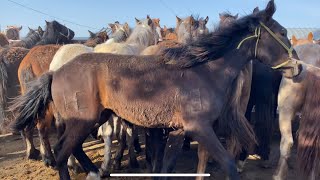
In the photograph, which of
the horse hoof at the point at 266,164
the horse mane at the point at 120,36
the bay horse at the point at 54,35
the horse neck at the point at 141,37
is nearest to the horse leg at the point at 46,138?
the horse neck at the point at 141,37

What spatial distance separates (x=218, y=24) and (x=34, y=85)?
2224 mm

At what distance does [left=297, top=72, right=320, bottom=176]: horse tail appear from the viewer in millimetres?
3854

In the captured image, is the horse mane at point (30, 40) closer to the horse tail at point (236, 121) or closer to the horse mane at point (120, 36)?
the horse mane at point (120, 36)

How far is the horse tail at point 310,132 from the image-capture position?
3.85 m

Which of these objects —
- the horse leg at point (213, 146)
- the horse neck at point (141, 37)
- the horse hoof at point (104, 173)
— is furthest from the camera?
the horse neck at point (141, 37)

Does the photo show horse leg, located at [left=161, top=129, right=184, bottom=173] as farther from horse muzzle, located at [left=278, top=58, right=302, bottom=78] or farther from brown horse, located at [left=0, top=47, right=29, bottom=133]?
brown horse, located at [left=0, top=47, right=29, bottom=133]

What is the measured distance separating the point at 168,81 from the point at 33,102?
1602 millimetres

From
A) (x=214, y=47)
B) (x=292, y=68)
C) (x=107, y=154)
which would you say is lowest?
(x=107, y=154)

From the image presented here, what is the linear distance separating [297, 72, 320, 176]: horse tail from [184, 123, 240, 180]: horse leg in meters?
0.97

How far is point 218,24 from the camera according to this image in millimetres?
4062

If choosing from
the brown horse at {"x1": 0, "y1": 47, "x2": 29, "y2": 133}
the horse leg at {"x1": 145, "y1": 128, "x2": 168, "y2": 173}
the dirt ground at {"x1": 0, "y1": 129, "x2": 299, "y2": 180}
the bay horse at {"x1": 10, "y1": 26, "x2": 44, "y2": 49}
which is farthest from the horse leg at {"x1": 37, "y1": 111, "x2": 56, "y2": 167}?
the bay horse at {"x1": 10, "y1": 26, "x2": 44, "y2": 49}

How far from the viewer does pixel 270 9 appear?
12.0 ft

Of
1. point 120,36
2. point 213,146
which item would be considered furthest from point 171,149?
point 120,36

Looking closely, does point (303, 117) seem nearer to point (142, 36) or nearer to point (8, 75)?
point (142, 36)
